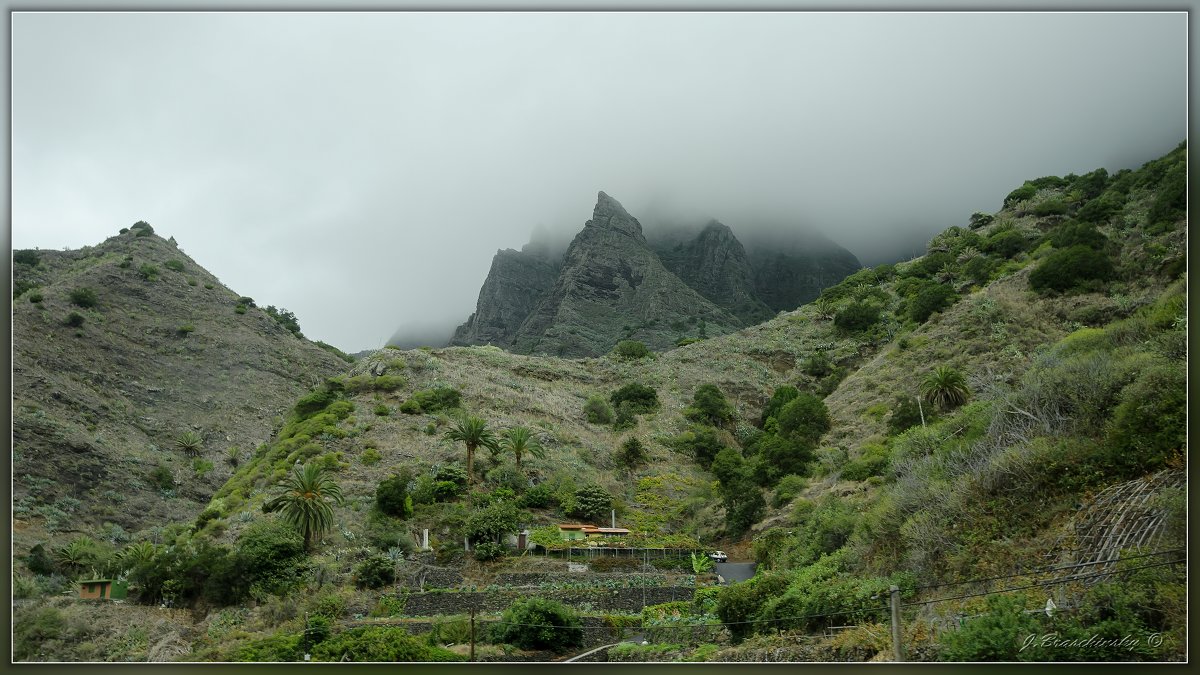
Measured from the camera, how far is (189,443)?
5316cm

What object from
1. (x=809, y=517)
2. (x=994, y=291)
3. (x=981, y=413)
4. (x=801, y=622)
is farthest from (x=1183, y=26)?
(x=994, y=291)

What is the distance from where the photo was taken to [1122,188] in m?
47.2

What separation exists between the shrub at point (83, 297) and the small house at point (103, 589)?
44.0 m

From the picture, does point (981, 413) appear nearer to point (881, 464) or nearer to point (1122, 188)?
point (881, 464)

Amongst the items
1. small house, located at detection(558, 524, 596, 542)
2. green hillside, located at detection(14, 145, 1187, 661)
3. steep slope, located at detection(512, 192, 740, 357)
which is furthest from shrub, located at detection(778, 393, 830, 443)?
steep slope, located at detection(512, 192, 740, 357)

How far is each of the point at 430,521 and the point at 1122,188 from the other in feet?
143

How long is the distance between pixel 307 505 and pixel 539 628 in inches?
543

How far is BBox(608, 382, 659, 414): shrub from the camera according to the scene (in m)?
54.6

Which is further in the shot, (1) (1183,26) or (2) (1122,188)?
(2) (1122,188)

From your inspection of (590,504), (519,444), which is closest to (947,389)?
(590,504)

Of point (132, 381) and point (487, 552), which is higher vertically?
point (132, 381)

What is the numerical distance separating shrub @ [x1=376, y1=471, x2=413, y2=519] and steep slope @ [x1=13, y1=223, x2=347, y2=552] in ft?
50.6

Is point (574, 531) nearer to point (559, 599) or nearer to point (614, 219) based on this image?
point (559, 599)

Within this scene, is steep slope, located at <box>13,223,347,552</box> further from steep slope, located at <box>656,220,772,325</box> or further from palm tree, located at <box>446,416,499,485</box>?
steep slope, located at <box>656,220,772,325</box>
